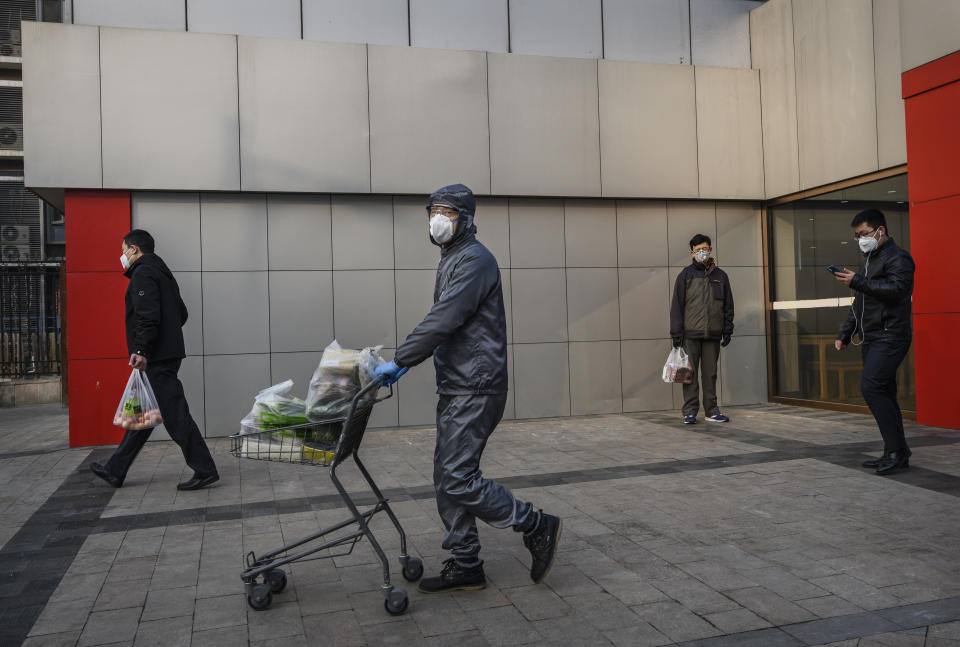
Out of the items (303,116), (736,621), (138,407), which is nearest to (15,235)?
(303,116)

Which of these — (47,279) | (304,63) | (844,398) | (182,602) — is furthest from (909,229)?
(47,279)

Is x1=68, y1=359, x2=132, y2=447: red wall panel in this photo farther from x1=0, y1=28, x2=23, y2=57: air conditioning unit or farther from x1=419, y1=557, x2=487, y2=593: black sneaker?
x1=0, y1=28, x2=23, y2=57: air conditioning unit

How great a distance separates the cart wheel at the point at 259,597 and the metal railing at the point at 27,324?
1204 centimetres

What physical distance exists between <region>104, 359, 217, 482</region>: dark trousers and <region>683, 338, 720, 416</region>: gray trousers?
5.67 meters

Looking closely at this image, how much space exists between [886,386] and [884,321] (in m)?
0.52

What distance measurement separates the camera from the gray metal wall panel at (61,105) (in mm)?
8312

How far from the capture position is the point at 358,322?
9.44m

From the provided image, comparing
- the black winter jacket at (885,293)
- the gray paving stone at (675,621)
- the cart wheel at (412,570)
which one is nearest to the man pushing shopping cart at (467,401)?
the cart wheel at (412,570)

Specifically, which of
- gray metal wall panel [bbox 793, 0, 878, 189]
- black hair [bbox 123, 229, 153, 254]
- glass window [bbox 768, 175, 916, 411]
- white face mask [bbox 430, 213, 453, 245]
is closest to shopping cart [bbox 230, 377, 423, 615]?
white face mask [bbox 430, 213, 453, 245]

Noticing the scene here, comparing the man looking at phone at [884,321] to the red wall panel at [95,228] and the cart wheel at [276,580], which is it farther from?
the red wall panel at [95,228]

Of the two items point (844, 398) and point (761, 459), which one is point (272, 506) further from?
point (844, 398)

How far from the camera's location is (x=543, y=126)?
9898 mm

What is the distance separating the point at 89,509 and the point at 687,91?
8.86 metres

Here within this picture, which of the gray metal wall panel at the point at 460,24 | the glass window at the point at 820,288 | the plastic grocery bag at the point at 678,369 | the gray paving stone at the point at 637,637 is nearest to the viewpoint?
the gray paving stone at the point at 637,637
